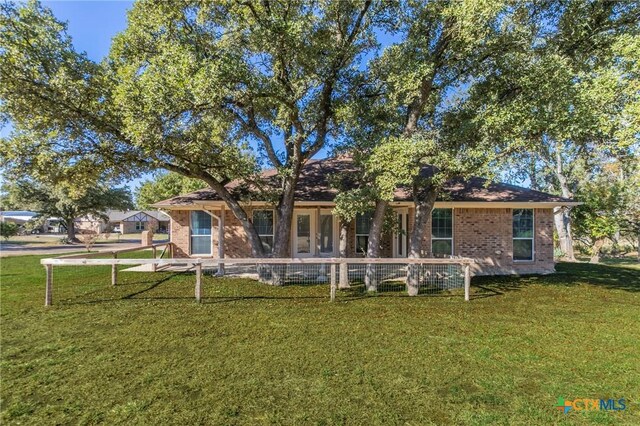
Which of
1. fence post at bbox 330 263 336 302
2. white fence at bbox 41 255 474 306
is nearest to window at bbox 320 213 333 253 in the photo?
white fence at bbox 41 255 474 306

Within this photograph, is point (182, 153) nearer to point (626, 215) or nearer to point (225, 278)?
point (225, 278)

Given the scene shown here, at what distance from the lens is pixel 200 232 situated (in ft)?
42.7

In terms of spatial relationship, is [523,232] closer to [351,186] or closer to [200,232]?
[351,186]

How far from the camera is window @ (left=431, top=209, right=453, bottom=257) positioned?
11844 mm

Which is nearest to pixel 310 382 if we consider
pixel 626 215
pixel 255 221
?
pixel 255 221

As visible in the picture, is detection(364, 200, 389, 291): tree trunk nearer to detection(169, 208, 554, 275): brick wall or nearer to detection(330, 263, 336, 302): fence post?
detection(330, 263, 336, 302): fence post

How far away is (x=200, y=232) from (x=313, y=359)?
9.81 meters

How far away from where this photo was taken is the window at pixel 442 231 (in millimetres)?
11844

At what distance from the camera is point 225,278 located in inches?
422

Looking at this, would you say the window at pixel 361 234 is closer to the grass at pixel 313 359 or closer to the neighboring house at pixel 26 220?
the grass at pixel 313 359

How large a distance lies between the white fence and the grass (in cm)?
78

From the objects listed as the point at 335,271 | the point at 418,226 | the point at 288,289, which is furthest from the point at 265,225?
the point at 418,226

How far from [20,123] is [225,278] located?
21.8 ft

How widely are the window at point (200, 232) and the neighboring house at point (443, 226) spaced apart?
19 cm
